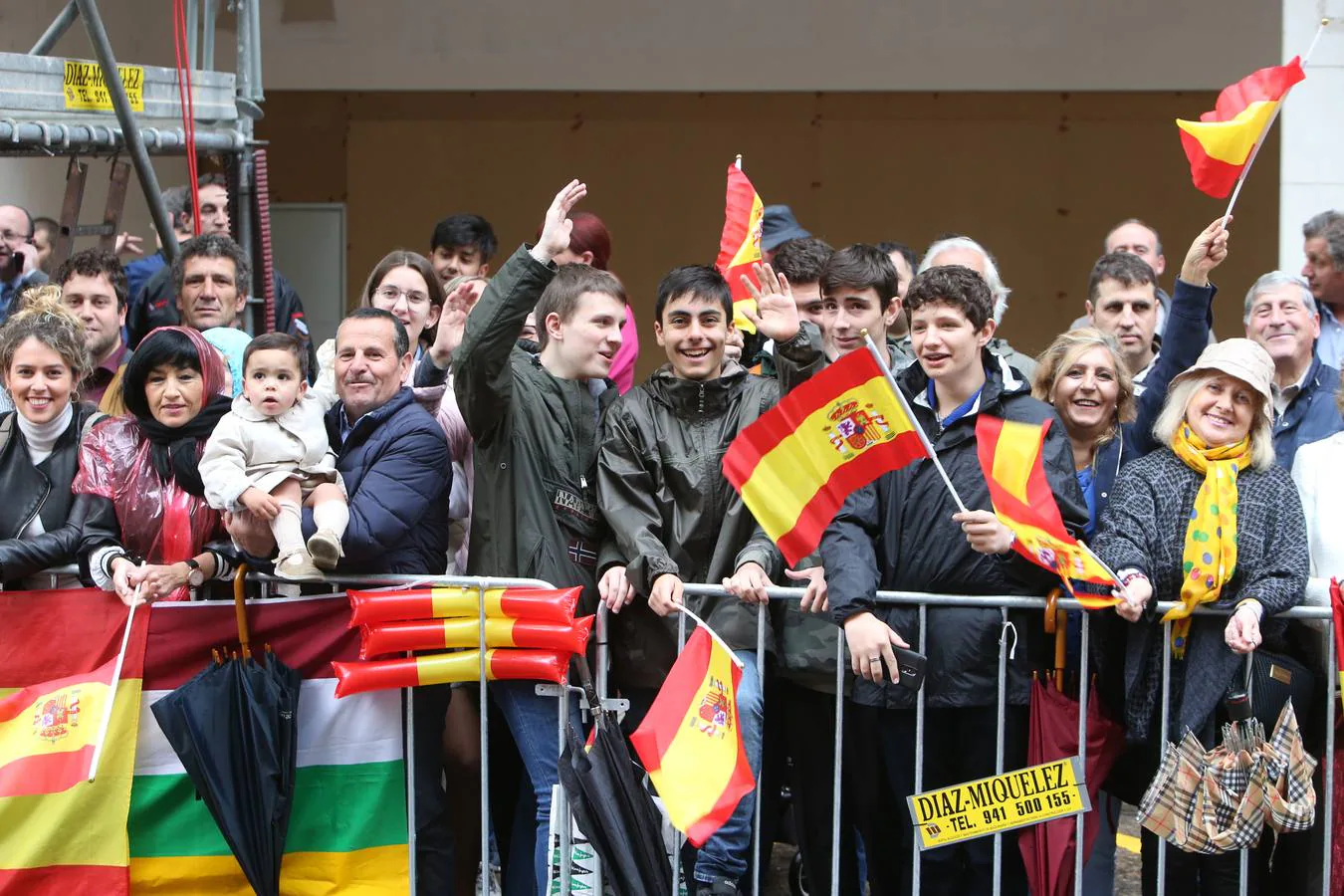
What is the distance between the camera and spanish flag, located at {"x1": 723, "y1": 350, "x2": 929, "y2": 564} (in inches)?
176

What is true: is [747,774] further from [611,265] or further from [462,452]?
[611,265]

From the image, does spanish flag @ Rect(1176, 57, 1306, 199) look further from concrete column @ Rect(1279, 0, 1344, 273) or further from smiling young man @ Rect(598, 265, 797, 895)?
A: concrete column @ Rect(1279, 0, 1344, 273)

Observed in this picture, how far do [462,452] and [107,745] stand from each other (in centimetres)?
134

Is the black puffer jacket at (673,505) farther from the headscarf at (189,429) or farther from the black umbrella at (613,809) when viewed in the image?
the headscarf at (189,429)

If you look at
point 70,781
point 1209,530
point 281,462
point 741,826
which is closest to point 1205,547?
point 1209,530

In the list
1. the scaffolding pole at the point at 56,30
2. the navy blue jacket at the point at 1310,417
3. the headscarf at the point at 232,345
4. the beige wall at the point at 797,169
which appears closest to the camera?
the navy blue jacket at the point at 1310,417

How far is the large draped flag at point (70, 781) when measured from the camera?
4793 millimetres

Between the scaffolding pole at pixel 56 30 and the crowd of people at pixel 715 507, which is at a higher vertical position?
the scaffolding pole at pixel 56 30

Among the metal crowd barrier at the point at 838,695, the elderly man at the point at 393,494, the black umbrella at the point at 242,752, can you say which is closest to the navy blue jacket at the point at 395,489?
the elderly man at the point at 393,494

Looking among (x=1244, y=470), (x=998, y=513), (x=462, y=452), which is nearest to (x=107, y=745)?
(x=462, y=452)

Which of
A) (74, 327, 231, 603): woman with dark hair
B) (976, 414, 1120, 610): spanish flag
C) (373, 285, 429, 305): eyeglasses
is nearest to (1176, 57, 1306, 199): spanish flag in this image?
(976, 414, 1120, 610): spanish flag

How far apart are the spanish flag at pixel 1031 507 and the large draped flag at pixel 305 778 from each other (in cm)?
184

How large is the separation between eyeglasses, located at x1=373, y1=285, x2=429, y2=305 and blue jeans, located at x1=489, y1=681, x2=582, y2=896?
174 cm

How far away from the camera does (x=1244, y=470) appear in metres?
4.61
